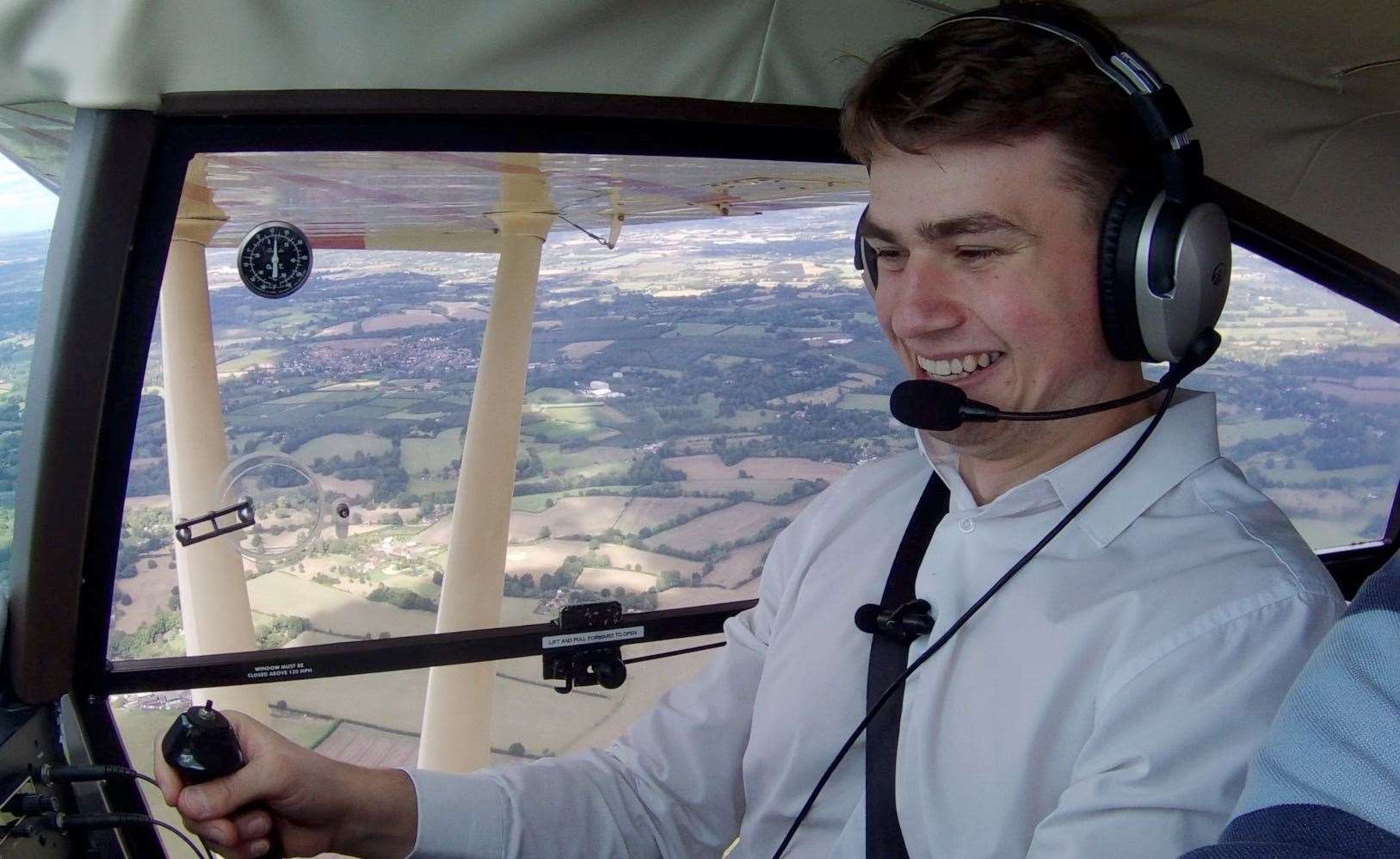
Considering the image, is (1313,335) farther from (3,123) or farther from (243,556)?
(3,123)

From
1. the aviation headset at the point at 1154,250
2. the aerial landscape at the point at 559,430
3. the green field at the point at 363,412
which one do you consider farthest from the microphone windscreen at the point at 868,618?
the green field at the point at 363,412

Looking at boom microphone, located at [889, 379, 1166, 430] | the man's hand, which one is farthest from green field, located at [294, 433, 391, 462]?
boom microphone, located at [889, 379, 1166, 430]

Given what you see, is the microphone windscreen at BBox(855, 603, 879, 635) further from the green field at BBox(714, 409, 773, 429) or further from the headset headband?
the green field at BBox(714, 409, 773, 429)

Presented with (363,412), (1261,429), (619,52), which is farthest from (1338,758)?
(1261,429)

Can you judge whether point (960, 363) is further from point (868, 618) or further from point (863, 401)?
point (863, 401)

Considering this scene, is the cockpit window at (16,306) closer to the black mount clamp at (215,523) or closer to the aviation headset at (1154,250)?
the black mount clamp at (215,523)

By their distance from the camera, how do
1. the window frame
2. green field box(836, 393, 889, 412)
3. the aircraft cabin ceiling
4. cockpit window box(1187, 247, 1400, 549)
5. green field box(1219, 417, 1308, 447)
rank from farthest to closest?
green field box(1219, 417, 1308, 447) < cockpit window box(1187, 247, 1400, 549) < green field box(836, 393, 889, 412) < the window frame < the aircraft cabin ceiling

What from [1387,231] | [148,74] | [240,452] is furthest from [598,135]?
[1387,231]
